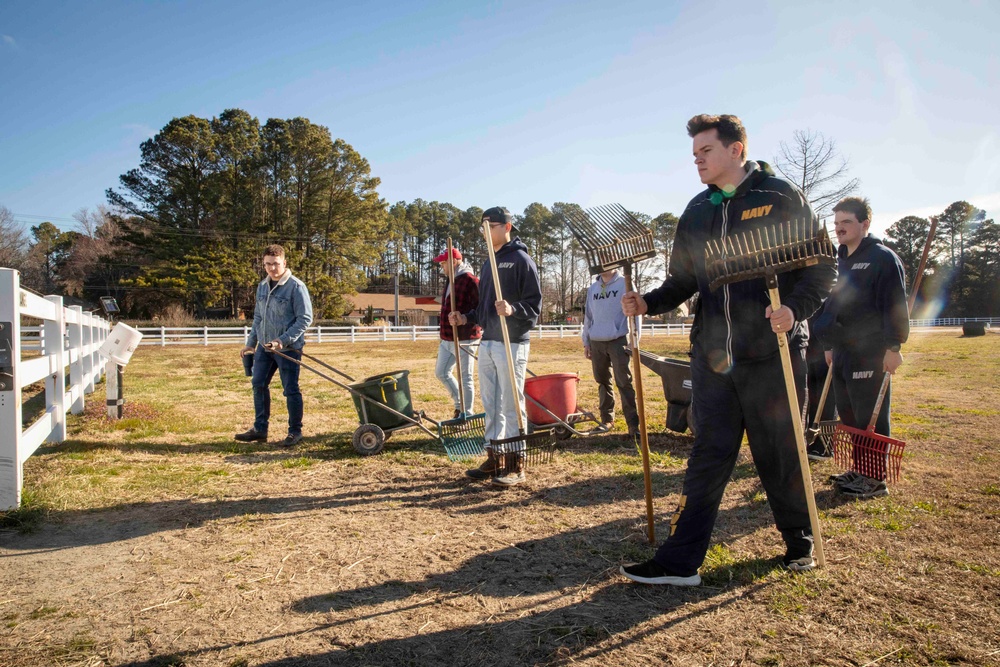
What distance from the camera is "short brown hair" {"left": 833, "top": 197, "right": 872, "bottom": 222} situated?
4422 millimetres

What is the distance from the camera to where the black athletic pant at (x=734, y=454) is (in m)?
2.77

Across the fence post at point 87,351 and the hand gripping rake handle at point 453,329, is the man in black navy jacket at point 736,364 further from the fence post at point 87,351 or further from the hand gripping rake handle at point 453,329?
the fence post at point 87,351

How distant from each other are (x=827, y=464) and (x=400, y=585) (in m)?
4.04

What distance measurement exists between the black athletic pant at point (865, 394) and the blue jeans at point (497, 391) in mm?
2471

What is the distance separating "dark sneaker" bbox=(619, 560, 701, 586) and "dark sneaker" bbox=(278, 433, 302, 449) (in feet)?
14.1

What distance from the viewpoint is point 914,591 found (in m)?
2.67

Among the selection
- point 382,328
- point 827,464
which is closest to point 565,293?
point 382,328

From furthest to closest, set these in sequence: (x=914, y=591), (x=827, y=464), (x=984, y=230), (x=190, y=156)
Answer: (x=984, y=230)
(x=190, y=156)
(x=827, y=464)
(x=914, y=591)

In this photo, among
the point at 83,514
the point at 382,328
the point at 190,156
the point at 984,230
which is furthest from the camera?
the point at 984,230

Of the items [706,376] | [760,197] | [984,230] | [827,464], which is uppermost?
[984,230]

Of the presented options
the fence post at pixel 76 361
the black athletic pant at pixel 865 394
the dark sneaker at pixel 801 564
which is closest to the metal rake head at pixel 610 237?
the dark sneaker at pixel 801 564

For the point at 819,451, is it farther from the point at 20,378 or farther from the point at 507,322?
the point at 20,378

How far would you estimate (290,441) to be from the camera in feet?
19.9

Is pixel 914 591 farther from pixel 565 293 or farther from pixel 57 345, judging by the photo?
pixel 565 293
